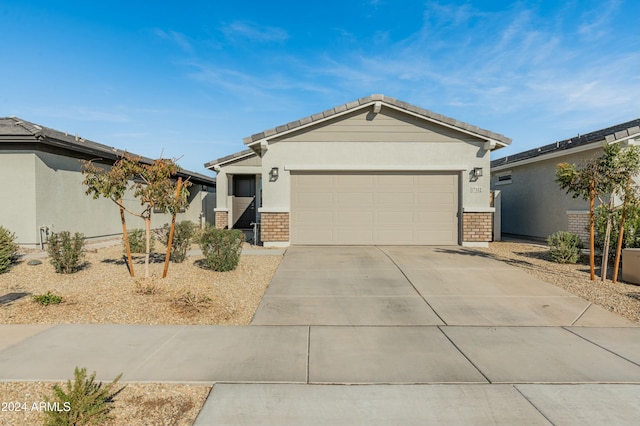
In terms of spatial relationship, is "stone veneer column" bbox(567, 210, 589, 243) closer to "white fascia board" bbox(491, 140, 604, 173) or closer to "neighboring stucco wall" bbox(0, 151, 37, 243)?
"white fascia board" bbox(491, 140, 604, 173)

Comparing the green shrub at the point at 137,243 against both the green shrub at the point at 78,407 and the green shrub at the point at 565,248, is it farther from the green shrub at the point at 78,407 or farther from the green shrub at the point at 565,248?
the green shrub at the point at 565,248

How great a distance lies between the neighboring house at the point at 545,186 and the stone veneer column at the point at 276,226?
9.36 meters

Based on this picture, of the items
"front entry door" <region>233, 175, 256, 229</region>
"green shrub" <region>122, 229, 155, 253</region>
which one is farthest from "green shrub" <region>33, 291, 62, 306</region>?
"front entry door" <region>233, 175, 256, 229</region>

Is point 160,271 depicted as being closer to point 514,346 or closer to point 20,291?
point 20,291

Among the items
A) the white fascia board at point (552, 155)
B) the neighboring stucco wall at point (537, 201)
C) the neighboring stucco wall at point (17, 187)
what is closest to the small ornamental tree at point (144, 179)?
the neighboring stucco wall at point (17, 187)

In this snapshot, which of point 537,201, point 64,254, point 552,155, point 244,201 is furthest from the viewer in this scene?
point 244,201

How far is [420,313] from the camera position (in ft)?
20.0

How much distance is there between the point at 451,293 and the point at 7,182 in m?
13.3

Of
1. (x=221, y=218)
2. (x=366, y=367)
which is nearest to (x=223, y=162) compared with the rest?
(x=221, y=218)

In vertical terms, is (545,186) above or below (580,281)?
above

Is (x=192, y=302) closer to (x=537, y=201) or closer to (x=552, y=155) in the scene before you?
(x=552, y=155)

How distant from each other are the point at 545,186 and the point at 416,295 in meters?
11.0

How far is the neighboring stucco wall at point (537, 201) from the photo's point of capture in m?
13.5

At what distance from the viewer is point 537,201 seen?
15375 millimetres
